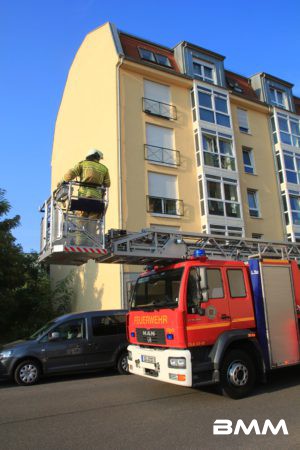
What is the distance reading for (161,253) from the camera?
8.17 meters

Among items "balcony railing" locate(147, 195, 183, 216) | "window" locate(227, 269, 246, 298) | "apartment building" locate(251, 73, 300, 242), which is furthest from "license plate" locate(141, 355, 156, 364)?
"apartment building" locate(251, 73, 300, 242)

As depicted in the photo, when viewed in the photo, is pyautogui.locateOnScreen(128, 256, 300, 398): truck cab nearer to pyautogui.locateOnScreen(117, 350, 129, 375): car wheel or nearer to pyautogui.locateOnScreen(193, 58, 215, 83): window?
pyautogui.locateOnScreen(117, 350, 129, 375): car wheel

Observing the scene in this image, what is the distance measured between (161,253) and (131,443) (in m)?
3.94

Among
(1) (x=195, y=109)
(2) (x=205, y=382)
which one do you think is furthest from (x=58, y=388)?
(1) (x=195, y=109)

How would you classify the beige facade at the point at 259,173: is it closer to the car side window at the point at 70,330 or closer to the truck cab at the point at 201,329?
the car side window at the point at 70,330

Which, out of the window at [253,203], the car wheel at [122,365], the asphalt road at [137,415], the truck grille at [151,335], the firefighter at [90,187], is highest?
the window at [253,203]

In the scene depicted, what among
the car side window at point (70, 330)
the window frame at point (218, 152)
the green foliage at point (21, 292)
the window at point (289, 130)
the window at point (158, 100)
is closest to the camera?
the car side window at point (70, 330)

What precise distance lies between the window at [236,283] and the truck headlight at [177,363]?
1667 millimetres

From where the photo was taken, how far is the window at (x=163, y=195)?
62.1 feet

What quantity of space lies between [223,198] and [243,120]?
6.18 m

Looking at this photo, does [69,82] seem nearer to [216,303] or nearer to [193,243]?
[193,243]

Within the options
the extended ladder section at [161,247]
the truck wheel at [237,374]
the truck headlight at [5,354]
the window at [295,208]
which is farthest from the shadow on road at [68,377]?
the window at [295,208]

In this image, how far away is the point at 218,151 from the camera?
830 inches

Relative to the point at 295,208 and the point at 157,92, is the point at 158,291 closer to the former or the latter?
the point at 157,92
